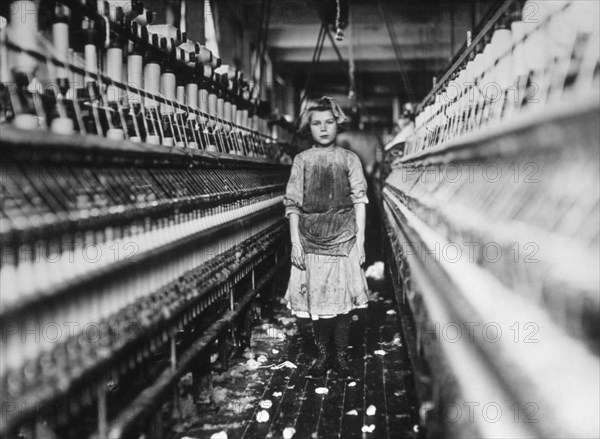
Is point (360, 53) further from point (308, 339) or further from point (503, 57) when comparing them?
point (503, 57)

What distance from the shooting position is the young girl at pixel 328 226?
340cm

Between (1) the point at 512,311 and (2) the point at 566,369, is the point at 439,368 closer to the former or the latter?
(1) the point at 512,311

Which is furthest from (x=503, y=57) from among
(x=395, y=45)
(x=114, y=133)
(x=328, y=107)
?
(x=395, y=45)

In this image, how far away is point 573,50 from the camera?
1.38 metres

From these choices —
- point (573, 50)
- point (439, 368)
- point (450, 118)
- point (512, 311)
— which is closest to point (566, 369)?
point (512, 311)

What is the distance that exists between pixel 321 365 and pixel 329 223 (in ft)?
2.88

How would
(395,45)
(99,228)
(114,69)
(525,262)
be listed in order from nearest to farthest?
(525,262), (99,228), (114,69), (395,45)

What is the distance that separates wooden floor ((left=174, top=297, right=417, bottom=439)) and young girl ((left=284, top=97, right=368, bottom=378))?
238 mm

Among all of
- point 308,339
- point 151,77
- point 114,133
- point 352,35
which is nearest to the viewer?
point 114,133

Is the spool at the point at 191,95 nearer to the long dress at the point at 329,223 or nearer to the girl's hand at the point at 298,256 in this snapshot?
the long dress at the point at 329,223

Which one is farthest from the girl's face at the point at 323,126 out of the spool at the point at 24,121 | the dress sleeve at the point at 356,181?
the spool at the point at 24,121

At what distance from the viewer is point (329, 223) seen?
3.41 metres

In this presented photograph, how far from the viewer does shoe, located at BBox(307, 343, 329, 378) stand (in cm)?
330

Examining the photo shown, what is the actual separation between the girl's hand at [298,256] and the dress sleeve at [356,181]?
0.46 metres
